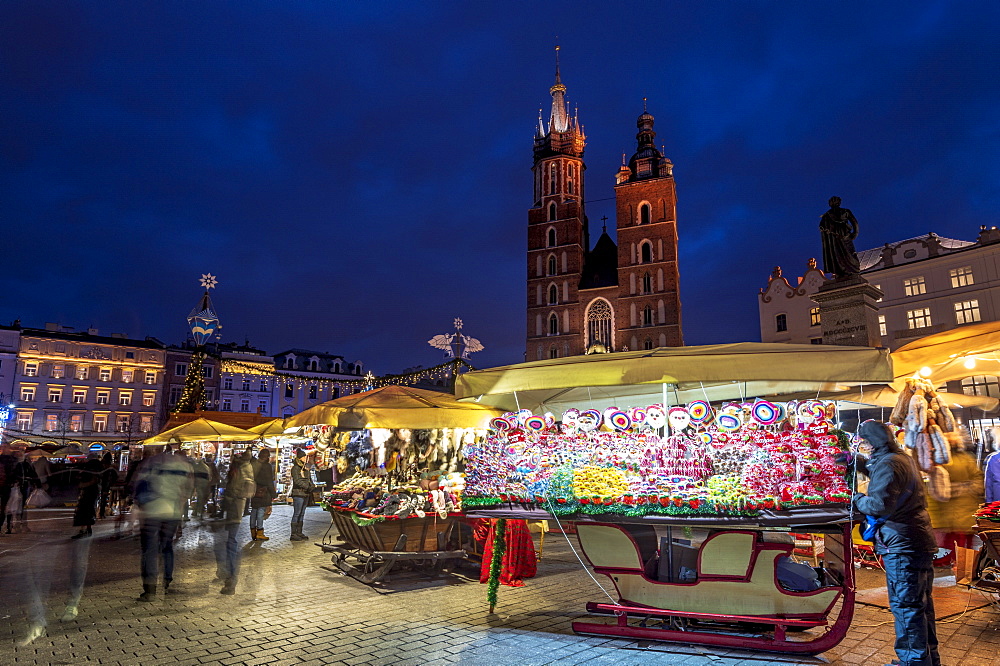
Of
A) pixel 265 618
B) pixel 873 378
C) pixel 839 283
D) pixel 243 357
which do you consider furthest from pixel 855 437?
pixel 243 357

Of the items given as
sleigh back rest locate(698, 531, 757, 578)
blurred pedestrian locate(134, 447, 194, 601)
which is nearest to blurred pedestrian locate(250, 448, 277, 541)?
blurred pedestrian locate(134, 447, 194, 601)

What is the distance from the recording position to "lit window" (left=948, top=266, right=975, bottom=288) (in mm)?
30375

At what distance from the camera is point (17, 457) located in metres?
13.2

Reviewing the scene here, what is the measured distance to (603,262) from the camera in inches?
2243

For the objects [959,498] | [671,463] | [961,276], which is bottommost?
[959,498]

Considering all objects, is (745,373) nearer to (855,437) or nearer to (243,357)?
(855,437)

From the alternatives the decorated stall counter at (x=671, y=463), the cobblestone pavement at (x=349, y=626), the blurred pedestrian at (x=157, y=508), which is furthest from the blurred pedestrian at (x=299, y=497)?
the decorated stall counter at (x=671, y=463)

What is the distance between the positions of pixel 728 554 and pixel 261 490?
9.70 metres

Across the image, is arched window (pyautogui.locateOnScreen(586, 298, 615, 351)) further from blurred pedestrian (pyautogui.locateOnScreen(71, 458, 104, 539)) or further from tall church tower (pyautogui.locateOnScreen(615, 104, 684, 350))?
blurred pedestrian (pyautogui.locateOnScreen(71, 458, 104, 539))

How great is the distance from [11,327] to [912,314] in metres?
72.3

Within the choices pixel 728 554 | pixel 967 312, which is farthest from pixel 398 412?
pixel 967 312

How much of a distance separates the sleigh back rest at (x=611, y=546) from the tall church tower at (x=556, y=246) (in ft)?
151

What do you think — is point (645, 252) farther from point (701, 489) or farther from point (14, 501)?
point (701, 489)

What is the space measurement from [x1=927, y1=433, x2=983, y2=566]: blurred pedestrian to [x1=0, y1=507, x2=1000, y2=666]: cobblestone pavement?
0.94 metres
